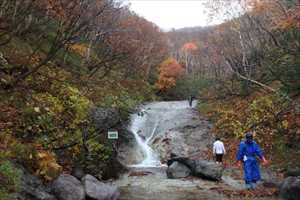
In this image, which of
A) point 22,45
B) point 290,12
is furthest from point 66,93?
point 290,12

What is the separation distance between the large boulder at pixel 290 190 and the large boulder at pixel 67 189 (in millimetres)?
4915

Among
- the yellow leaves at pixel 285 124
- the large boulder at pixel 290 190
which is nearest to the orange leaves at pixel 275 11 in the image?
the yellow leaves at pixel 285 124

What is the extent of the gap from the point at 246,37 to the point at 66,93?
18736 millimetres

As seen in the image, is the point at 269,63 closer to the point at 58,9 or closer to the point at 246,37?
the point at 246,37

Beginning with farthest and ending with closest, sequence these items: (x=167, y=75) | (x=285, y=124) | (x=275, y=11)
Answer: (x=167, y=75) < (x=275, y=11) < (x=285, y=124)

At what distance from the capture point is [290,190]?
900 centimetres

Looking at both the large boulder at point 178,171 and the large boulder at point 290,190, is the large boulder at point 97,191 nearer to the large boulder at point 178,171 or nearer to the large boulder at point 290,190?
the large boulder at point 290,190

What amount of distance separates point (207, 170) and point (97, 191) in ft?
18.2

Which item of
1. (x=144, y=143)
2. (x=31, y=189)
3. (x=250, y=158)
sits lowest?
(x=144, y=143)

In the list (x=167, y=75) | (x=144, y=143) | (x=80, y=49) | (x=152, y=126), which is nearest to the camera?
(x=144, y=143)

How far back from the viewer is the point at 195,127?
73.8ft

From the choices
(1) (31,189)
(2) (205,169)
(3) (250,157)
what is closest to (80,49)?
(2) (205,169)

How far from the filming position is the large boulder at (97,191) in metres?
8.79

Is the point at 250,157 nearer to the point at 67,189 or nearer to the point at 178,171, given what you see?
the point at 178,171
